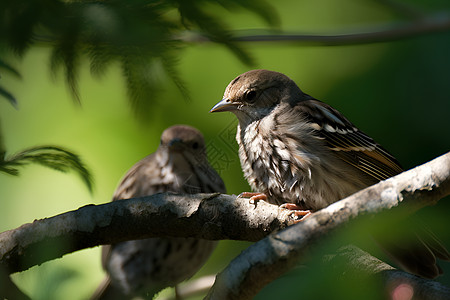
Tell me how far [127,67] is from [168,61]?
0.47 ft

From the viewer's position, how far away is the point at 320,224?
2270mm

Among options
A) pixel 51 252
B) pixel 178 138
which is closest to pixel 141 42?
pixel 51 252

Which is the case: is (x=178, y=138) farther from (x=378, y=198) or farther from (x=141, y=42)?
(x=141, y=42)

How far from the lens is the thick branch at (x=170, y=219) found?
3.19 meters

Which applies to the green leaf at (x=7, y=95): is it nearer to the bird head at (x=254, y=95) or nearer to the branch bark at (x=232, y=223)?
the branch bark at (x=232, y=223)

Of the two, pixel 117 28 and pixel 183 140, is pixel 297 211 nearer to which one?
pixel 183 140

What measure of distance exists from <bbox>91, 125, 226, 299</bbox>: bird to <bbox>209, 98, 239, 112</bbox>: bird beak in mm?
761

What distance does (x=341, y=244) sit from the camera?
179 cm

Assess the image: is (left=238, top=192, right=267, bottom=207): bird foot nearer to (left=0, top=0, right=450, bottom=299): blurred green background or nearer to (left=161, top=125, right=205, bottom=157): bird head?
(left=0, top=0, right=450, bottom=299): blurred green background

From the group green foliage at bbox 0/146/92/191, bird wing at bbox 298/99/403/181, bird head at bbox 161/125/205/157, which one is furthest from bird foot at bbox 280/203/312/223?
bird head at bbox 161/125/205/157

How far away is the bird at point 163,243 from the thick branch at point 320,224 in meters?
2.14

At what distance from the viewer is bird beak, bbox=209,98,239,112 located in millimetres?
3943

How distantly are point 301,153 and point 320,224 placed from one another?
139cm

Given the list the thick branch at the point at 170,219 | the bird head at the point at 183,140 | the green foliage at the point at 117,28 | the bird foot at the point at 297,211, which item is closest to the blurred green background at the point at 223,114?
the bird head at the point at 183,140
